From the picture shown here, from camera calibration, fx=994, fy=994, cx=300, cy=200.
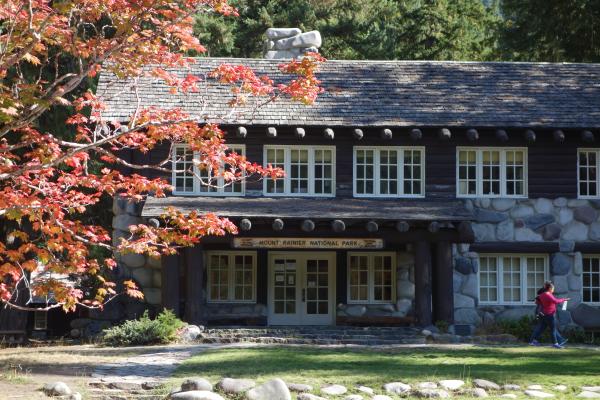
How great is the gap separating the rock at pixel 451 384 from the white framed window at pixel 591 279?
35.4 ft

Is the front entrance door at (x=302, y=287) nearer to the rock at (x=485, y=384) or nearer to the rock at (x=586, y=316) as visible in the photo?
the rock at (x=586, y=316)

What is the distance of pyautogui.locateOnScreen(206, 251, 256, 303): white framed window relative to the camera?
24.0 m

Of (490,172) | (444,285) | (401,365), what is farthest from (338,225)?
(401,365)

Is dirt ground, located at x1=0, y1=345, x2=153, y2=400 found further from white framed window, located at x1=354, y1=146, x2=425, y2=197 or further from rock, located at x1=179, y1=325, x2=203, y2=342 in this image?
white framed window, located at x1=354, y1=146, x2=425, y2=197

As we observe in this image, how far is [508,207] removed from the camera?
23.5 m

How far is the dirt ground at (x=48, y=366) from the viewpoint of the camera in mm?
13727

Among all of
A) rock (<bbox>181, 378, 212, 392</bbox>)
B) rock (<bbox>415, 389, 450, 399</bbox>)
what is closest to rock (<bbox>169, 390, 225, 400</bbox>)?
rock (<bbox>181, 378, 212, 392</bbox>)

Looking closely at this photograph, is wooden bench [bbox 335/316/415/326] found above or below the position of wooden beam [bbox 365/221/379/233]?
below

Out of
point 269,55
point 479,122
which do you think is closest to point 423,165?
point 479,122

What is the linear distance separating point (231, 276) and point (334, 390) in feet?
36.2

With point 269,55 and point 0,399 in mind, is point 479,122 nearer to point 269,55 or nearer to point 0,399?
point 269,55

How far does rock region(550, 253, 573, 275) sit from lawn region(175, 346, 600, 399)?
489cm

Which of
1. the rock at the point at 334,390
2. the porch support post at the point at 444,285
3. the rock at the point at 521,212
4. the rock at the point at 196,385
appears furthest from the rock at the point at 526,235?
the rock at the point at 196,385

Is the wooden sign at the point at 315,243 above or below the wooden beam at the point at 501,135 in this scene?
below
